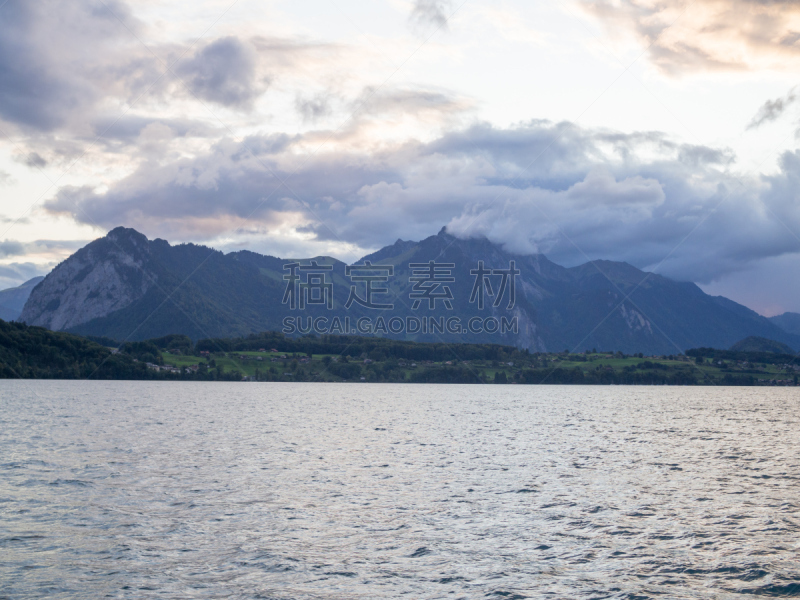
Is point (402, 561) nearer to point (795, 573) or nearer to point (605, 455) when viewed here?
point (795, 573)

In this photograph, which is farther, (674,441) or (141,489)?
(674,441)

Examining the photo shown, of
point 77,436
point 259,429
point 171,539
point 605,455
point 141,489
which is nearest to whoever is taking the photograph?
point 171,539

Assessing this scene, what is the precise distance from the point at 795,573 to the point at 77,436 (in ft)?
248

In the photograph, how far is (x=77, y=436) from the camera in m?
Result: 75.8

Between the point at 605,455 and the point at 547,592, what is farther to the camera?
the point at 605,455

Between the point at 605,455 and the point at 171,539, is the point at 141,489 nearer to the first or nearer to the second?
the point at 171,539

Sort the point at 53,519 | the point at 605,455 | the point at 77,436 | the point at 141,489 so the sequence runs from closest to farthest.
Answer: the point at 53,519, the point at 141,489, the point at 605,455, the point at 77,436

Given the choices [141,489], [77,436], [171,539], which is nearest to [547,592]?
[171,539]

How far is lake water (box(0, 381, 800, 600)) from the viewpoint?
82.3 feet

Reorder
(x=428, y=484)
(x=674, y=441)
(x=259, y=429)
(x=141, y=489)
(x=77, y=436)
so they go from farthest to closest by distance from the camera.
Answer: (x=259, y=429) < (x=674, y=441) < (x=77, y=436) < (x=428, y=484) < (x=141, y=489)


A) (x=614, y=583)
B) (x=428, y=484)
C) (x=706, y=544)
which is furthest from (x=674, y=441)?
(x=614, y=583)

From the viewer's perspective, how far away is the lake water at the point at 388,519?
25078 millimetres

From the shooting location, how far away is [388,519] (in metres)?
36.2

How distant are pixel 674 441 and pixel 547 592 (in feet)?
236
